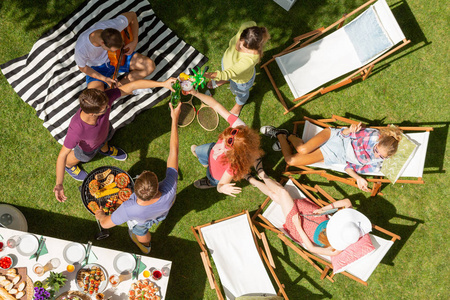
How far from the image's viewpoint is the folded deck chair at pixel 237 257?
397 cm

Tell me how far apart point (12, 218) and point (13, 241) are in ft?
2.66

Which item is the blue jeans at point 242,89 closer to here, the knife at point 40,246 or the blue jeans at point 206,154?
the blue jeans at point 206,154

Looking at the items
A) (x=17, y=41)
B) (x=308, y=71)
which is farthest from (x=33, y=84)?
(x=308, y=71)

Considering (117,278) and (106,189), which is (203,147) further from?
(117,278)

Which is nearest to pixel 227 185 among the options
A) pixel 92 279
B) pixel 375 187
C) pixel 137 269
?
pixel 137 269

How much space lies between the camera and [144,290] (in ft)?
11.3

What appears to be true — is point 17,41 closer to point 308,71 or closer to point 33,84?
point 33,84

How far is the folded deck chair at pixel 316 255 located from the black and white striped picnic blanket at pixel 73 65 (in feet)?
7.55

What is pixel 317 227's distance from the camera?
3.60 m

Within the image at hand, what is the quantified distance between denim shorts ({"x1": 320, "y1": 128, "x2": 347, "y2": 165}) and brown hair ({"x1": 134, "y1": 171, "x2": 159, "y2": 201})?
235cm

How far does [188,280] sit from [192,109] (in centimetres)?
251

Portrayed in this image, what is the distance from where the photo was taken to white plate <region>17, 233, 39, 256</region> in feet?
11.4

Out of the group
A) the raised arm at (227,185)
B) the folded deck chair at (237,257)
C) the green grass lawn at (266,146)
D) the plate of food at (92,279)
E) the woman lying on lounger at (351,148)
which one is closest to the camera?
the raised arm at (227,185)

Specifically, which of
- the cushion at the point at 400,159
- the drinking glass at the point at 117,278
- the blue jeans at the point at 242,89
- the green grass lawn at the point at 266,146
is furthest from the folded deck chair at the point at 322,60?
the drinking glass at the point at 117,278
